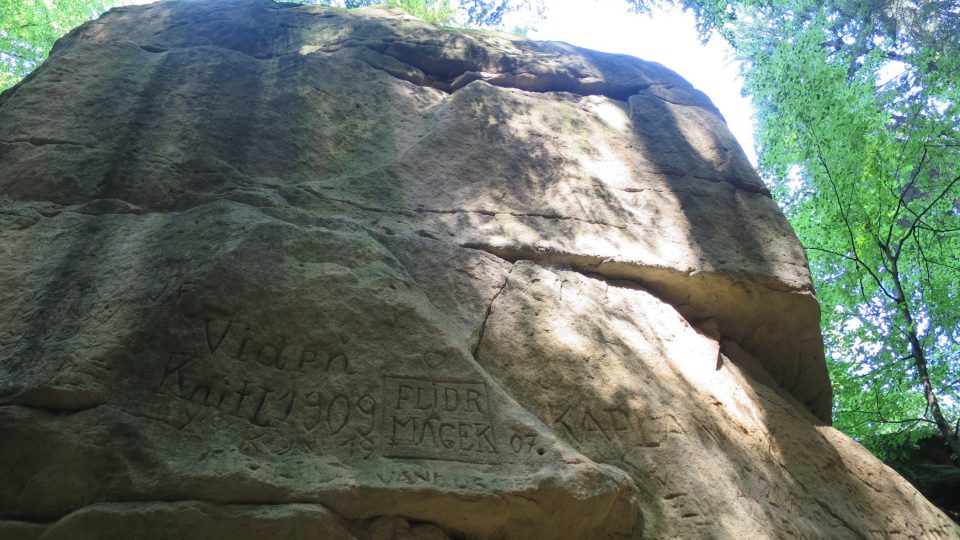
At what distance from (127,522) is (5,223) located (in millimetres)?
2171

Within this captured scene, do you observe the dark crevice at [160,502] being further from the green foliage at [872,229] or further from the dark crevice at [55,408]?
the green foliage at [872,229]

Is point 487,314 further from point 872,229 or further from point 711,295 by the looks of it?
point 872,229

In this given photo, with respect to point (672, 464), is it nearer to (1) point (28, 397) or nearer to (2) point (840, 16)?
(1) point (28, 397)

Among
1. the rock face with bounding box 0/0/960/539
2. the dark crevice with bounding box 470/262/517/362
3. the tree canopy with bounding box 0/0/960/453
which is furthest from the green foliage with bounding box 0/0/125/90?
the dark crevice with bounding box 470/262/517/362

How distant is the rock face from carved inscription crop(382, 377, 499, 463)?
0.6 inches

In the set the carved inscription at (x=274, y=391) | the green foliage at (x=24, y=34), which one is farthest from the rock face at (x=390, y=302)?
the green foliage at (x=24, y=34)

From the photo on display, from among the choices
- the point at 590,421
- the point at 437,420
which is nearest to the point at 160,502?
the point at 437,420

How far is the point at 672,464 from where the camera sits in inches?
151

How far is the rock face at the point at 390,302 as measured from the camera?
2990 millimetres

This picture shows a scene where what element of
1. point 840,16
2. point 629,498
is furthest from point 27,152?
point 840,16

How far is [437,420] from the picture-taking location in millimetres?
3451

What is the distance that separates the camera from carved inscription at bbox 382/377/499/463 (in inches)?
130

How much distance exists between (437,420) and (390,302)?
77 centimetres

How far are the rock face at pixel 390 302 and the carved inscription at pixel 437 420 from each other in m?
0.02
